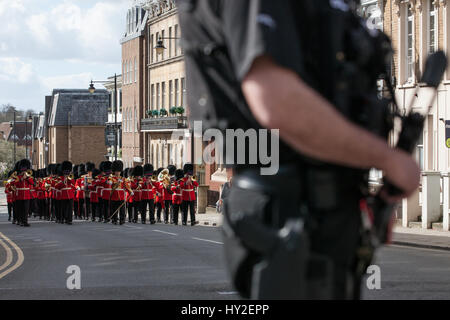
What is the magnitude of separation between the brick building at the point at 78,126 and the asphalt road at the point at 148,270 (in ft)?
269

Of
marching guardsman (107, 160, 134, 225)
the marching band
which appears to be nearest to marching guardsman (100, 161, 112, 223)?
the marching band

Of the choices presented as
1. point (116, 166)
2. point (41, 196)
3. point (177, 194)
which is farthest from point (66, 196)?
point (41, 196)

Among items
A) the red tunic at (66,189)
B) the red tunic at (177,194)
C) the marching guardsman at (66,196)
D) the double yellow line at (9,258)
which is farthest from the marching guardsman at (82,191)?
the double yellow line at (9,258)

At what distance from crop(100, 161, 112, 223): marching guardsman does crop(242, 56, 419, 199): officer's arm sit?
110 ft

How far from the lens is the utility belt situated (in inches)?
106

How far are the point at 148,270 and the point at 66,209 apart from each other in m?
21.6

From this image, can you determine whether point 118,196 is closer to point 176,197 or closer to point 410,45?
point 176,197

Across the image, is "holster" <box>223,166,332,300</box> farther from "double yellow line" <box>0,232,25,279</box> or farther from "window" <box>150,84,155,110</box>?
"window" <box>150,84,155,110</box>

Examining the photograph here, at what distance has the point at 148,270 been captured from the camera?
47.4ft

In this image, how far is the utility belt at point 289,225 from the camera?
8.84 feet

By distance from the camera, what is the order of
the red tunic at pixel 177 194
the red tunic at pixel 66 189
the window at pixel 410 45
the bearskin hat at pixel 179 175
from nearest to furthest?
the window at pixel 410 45, the red tunic at pixel 177 194, the bearskin hat at pixel 179 175, the red tunic at pixel 66 189

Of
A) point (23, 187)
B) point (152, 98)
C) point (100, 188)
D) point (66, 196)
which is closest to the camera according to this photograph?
point (23, 187)

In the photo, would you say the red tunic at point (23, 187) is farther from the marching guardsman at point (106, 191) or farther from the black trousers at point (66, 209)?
the marching guardsman at point (106, 191)
